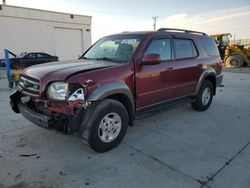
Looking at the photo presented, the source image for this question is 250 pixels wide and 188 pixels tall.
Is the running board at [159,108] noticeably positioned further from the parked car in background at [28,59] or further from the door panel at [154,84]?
the parked car in background at [28,59]

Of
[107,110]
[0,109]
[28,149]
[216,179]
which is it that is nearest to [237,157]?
[216,179]

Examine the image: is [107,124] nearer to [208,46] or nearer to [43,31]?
[208,46]

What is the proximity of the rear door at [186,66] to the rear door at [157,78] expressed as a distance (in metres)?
0.21

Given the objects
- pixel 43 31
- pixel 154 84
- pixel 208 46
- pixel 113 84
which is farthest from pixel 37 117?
pixel 43 31

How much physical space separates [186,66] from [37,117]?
3068 mm

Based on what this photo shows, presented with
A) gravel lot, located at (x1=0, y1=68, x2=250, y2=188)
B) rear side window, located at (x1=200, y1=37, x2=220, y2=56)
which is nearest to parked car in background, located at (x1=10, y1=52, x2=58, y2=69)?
gravel lot, located at (x1=0, y1=68, x2=250, y2=188)

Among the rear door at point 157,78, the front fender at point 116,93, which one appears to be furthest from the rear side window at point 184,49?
the front fender at point 116,93

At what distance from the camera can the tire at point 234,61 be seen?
51.1 ft

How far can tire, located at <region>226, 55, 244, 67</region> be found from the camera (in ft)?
51.1

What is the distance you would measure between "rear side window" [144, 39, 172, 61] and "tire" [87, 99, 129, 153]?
1136 millimetres

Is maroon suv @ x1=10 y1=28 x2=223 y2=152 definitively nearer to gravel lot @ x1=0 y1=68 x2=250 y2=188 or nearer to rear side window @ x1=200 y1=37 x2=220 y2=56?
rear side window @ x1=200 y1=37 x2=220 y2=56

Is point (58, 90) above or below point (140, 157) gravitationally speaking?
above

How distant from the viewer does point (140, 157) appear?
120 inches

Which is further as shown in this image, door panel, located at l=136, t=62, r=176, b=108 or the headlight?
door panel, located at l=136, t=62, r=176, b=108
